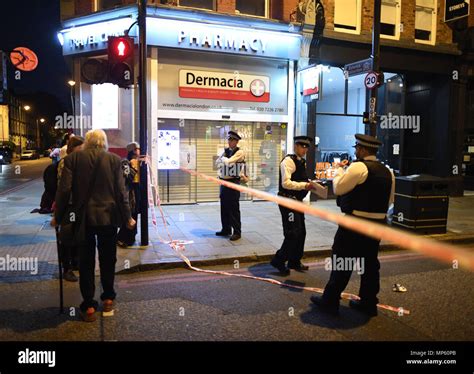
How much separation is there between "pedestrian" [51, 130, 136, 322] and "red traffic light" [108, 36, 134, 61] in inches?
108

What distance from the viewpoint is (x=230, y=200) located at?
8188 mm

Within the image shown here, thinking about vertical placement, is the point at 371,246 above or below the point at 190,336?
above

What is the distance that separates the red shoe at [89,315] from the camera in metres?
4.62

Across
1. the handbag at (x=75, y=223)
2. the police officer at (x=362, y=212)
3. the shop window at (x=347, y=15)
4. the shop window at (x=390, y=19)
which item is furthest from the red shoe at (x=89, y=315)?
the shop window at (x=390, y=19)

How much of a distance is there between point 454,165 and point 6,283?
14.4 metres

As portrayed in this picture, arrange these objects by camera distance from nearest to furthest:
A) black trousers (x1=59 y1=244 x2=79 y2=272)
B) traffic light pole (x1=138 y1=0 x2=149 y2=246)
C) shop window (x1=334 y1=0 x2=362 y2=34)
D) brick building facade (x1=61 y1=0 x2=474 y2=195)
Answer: black trousers (x1=59 y1=244 x2=79 y2=272), traffic light pole (x1=138 y1=0 x2=149 y2=246), brick building facade (x1=61 y1=0 x2=474 y2=195), shop window (x1=334 y1=0 x2=362 y2=34)

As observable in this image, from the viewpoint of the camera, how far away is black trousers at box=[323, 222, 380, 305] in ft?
15.5

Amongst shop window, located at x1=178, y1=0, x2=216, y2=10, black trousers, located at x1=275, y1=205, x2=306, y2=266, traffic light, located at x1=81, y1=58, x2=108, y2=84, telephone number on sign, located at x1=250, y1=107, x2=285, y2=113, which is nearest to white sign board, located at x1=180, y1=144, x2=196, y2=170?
telephone number on sign, located at x1=250, y1=107, x2=285, y2=113

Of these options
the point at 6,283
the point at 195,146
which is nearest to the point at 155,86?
the point at 195,146

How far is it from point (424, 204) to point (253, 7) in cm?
791

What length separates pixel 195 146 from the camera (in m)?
12.6

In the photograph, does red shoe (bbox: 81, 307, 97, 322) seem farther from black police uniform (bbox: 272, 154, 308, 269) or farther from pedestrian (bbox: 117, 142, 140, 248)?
pedestrian (bbox: 117, 142, 140, 248)

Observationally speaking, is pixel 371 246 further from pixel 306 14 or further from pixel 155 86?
pixel 306 14

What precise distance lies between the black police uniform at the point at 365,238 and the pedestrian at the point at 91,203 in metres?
2.50
